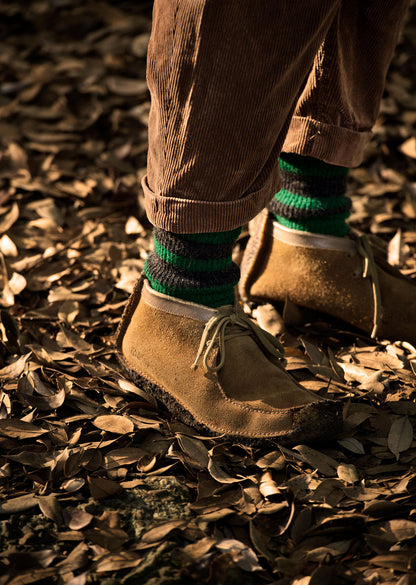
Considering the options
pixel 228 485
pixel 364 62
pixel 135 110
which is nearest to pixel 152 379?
pixel 228 485

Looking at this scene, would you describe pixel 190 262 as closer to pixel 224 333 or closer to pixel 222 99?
pixel 224 333

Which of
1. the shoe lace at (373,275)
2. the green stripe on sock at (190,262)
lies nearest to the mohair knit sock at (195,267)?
the green stripe on sock at (190,262)

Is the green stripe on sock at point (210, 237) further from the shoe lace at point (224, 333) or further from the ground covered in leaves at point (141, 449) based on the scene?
the ground covered in leaves at point (141, 449)

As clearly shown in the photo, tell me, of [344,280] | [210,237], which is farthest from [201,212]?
[344,280]

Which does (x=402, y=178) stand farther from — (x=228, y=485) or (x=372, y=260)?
(x=228, y=485)

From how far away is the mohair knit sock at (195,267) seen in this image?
102cm

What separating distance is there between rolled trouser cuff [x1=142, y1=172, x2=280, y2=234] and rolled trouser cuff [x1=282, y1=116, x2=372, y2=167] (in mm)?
213

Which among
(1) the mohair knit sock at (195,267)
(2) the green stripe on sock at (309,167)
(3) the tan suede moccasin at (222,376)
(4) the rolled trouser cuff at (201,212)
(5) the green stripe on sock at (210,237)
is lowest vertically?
(3) the tan suede moccasin at (222,376)

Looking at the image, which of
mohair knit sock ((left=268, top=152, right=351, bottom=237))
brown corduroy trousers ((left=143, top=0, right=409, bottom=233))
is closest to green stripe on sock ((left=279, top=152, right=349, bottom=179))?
mohair knit sock ((left=268, top=152, right=351, bottom=237))

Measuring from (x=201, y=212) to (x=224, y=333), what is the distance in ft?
0.73

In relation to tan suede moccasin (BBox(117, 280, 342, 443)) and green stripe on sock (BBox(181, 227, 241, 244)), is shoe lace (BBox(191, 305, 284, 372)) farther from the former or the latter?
green stripe on sock (BBox(181, 227, 241, 244))

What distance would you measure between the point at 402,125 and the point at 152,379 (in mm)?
1466

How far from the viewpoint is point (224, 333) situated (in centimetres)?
105

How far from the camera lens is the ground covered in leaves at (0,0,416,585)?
84 centimetres
